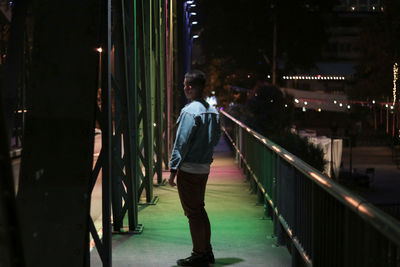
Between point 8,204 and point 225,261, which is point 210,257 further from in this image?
point 8,204

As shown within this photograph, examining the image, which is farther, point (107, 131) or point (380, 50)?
point (380, 50)

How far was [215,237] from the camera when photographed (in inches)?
299

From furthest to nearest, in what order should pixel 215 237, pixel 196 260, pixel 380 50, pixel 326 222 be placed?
pixel 380 50, pixel 215 237, pixel 196 260, pixel 326 222

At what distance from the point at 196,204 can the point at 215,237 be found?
167 centimetres

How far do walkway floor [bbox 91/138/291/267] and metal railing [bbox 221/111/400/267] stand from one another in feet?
1.23

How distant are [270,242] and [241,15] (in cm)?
4177

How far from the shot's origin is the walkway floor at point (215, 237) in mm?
6476

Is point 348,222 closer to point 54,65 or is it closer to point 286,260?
point 54,65

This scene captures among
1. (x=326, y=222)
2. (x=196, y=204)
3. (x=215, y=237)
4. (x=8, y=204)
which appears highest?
(x=8, y=204)

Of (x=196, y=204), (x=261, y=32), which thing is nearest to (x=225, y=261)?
(x=196, y=204)

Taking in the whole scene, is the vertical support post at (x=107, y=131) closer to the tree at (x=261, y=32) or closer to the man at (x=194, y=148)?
the man at (x=194, y=148)

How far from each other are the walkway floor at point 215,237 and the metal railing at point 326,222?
0.38 metres

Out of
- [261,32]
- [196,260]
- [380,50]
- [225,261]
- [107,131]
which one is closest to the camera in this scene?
[107,131]

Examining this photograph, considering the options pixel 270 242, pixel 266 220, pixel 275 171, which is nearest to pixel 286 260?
pixel 270 242
